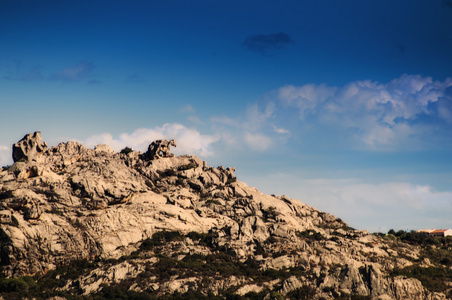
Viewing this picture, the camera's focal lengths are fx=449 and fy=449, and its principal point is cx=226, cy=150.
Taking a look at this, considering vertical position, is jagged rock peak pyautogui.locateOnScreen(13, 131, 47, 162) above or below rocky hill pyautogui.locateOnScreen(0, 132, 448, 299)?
above

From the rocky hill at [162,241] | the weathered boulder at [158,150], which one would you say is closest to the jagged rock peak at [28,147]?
the rocky hill at [162,241]

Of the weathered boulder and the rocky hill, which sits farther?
the weathered boulder

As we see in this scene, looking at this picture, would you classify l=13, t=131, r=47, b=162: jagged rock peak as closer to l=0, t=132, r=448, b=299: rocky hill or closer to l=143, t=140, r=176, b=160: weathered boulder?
l=0, t=132, r=448, b=299: rocky hill

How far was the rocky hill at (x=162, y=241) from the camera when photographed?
103 meters

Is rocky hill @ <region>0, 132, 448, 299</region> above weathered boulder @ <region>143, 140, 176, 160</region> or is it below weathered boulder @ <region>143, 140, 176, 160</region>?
below

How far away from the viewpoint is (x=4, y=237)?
103 metres

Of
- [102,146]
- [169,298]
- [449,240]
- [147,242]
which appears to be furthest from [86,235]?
[449,240]

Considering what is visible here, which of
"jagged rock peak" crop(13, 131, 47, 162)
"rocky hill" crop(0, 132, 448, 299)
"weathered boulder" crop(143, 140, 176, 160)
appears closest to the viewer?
"rocky hill" crop(0, 132, 448, 299)

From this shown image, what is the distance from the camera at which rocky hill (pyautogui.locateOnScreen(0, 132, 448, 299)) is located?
339 feet

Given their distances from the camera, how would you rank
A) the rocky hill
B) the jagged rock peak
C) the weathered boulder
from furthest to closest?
the weathered boulder → the jagged rock peak → the rocky hill

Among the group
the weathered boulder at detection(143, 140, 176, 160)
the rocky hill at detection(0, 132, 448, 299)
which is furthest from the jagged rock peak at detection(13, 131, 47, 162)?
the weathered boulder at detection(143, 140, 176, 160)

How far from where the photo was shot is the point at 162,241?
408ft

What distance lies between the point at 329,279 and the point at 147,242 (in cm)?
4887

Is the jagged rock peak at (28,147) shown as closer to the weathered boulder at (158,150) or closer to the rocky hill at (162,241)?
the rocky hill at (162,241)
